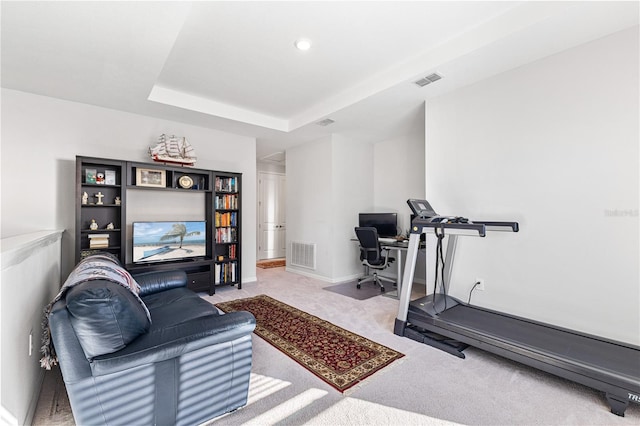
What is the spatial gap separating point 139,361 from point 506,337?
8.20ft

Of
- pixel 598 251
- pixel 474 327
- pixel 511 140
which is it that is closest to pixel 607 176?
pixel 598 251

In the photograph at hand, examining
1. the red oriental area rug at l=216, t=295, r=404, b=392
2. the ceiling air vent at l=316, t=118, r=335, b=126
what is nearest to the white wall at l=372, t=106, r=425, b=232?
the ceiling air vent at l=316, t=118, r=335, b=126

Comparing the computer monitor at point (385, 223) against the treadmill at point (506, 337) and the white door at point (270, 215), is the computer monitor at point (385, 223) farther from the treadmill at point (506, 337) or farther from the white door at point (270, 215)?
the white door at point (270, 215)

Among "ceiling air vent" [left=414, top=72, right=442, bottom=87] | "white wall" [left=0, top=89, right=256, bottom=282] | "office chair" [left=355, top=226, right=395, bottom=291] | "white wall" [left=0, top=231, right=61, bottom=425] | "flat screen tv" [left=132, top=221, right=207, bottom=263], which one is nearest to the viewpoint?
"white wall" [left=0, top=231, right=61, bottom=425]

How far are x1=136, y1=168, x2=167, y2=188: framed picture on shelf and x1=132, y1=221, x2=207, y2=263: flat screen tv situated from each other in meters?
0.53

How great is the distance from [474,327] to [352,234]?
3.15 metres

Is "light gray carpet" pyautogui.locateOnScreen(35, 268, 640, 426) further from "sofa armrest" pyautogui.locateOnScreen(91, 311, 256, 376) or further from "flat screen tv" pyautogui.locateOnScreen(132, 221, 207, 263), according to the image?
"flat screen tv" pyautogui.locateOnScreen(132, 221, 207, 263)

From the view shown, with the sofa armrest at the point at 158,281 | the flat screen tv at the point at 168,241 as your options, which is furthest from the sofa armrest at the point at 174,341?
the flat screen tv at the point at 168,241

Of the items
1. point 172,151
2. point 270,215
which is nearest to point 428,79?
point 172,151

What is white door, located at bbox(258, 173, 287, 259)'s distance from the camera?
776 cm

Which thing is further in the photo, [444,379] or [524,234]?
[524,234]

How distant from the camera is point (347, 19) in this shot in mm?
2414

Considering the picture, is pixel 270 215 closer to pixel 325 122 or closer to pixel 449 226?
pixel 325 122

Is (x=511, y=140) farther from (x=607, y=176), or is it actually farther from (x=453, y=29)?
(x=453, y=29)
